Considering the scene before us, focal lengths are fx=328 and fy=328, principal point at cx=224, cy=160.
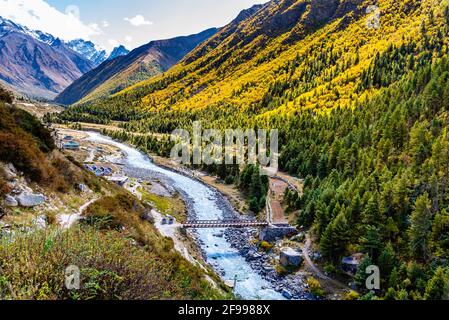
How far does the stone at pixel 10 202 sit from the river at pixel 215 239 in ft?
58.4

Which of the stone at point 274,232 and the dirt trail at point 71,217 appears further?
the stone at point 274,232

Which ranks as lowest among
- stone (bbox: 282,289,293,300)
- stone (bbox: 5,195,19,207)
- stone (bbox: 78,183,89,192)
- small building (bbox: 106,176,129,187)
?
stone (bbox: 282,289,293,300)

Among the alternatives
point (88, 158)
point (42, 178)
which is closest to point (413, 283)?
point (42, 178)

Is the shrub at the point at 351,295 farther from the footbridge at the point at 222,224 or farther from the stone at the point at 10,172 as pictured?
the stone at the point at 10,172

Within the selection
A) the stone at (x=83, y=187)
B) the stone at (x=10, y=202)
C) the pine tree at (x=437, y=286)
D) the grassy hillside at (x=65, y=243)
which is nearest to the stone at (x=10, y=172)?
the grassy hillside at (x=65, y=243)

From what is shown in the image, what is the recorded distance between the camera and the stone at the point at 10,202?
24431 mm

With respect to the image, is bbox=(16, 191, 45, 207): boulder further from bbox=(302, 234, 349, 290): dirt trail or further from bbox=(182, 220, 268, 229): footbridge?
bbox=(302, 234, 349, 290): dirt trail

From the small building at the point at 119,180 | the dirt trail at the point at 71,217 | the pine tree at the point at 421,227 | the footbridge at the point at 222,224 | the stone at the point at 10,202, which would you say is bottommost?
the footbridge at the point at 222,224

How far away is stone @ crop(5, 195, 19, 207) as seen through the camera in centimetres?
2443

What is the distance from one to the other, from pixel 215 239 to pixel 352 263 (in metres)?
23.7

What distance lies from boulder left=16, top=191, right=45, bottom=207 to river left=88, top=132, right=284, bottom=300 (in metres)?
17.4

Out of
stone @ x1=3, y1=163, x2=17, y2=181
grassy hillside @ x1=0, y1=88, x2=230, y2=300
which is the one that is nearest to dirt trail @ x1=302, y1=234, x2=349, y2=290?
grassy hillside @ x1=0, y1=88, x2=230, y2=300

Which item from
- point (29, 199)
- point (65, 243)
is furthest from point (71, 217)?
point (65, 243)

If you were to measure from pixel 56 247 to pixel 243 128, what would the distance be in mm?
132236
